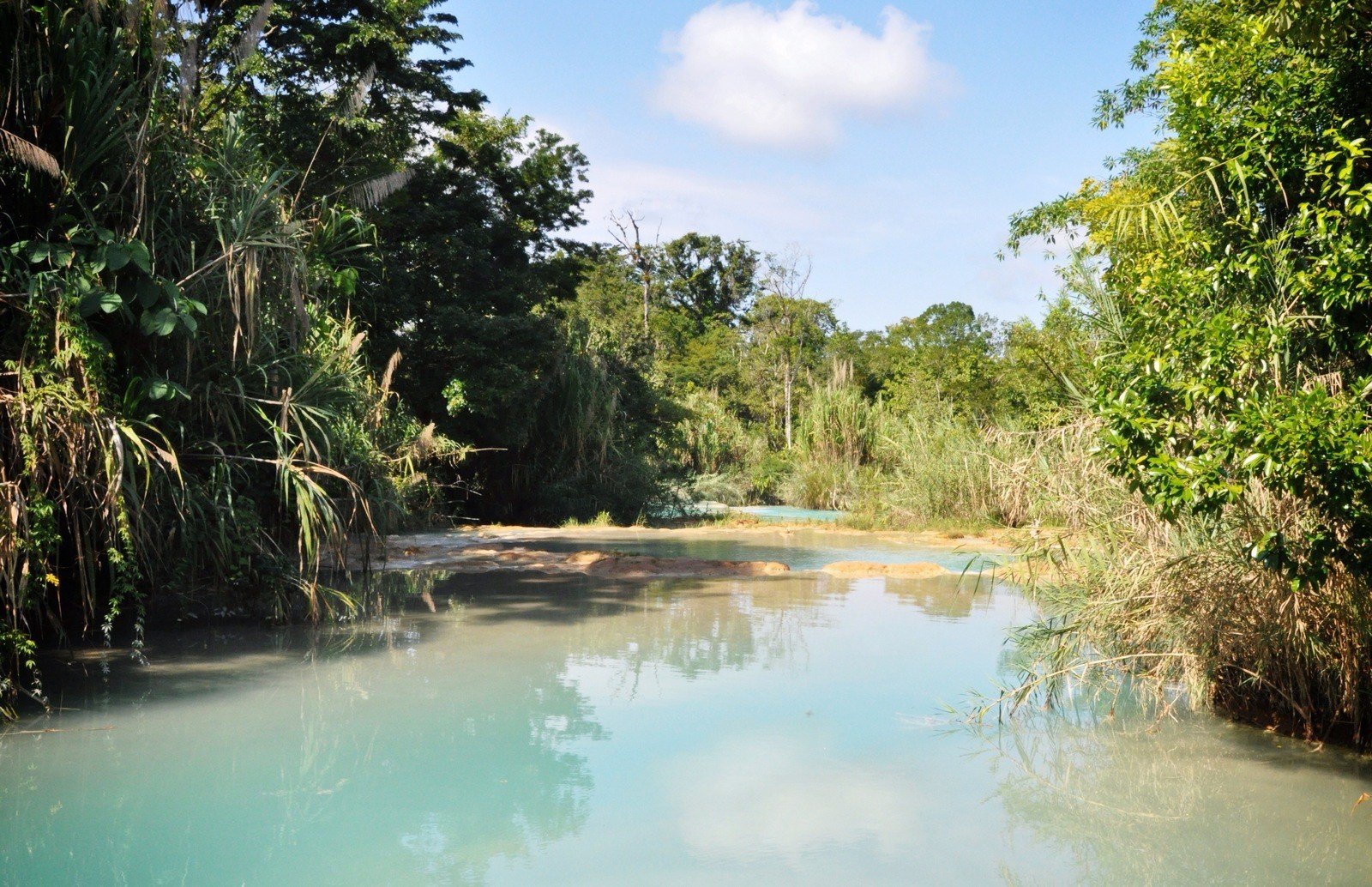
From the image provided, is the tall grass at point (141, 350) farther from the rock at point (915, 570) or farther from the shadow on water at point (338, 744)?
the rock at point (915, 570)

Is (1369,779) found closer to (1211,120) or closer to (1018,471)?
(1018,471)

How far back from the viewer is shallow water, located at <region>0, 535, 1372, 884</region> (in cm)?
421

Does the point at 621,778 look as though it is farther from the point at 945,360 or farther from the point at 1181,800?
the point at 945,360

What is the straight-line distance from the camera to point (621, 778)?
17.0 feet

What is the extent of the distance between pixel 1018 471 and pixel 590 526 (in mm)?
13005

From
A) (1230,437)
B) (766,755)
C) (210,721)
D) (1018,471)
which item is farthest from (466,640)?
(1230,437)

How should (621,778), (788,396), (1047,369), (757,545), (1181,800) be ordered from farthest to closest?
(788,396)
(757,545)
(1047,369)
(621,778)
(1181,800)

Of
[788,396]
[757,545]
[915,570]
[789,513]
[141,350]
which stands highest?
[788,396]

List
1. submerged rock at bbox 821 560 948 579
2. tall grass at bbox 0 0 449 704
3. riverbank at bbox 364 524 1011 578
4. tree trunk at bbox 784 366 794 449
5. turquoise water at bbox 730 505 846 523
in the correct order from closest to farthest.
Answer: tall grass at bbox 0 0 449 704, submerged rock at bbox 821 560 948 579, riverbank at bbox 364 524 1011 578, turquoise water at bbox 730 505 846 523, tree trunk at bbox 784 366 794 449

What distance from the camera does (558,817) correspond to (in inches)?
184

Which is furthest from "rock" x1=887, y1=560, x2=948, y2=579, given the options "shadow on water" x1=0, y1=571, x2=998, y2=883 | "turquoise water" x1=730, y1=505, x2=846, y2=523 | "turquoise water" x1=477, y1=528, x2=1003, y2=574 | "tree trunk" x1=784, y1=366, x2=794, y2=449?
"tree trunk" x1=784, y1=366, x2=794, y2=449

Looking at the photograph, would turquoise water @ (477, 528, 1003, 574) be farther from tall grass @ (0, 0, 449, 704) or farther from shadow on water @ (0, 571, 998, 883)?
tall grass @ (0, 0, 449, 704)

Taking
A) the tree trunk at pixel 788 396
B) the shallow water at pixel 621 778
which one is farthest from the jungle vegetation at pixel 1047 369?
the tree trunk at pixel 788 396

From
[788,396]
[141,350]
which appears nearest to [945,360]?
[788,396]
